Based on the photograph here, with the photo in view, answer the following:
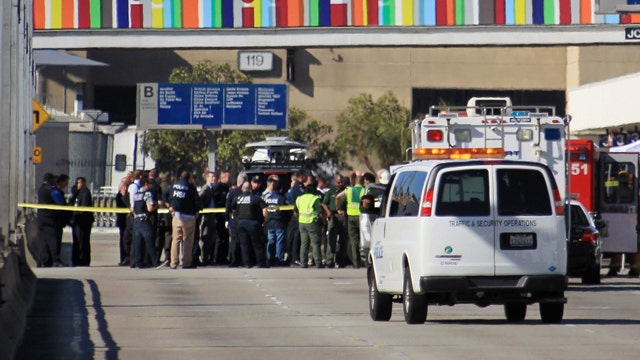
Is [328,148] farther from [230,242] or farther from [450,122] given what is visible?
[450,122]

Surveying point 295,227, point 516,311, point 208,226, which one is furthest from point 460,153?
point 208,226

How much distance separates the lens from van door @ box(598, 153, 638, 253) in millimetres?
29844

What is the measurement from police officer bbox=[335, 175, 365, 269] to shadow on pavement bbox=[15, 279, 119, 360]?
7271 mm

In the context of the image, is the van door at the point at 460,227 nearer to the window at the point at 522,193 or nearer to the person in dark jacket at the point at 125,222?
the window at the point at 522,193

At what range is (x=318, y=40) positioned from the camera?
108ft

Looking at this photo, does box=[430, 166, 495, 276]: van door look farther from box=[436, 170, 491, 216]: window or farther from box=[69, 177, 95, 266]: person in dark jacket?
box=[69, 177, 95, 266]: person in dark jacket

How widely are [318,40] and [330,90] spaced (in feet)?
179

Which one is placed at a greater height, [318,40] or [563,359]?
[318,40]

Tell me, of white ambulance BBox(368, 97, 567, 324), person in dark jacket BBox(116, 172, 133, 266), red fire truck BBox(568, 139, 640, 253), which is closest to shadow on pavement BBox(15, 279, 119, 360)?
white ambulance BBox(368, 97, 567, 324)

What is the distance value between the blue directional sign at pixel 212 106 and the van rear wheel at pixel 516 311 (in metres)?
27.9

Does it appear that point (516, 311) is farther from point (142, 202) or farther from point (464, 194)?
point (142, 202)

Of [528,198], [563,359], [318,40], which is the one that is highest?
[318,40]

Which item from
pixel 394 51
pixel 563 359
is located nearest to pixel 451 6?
pixel 563 359

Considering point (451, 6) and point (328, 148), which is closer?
point (451, 6)
